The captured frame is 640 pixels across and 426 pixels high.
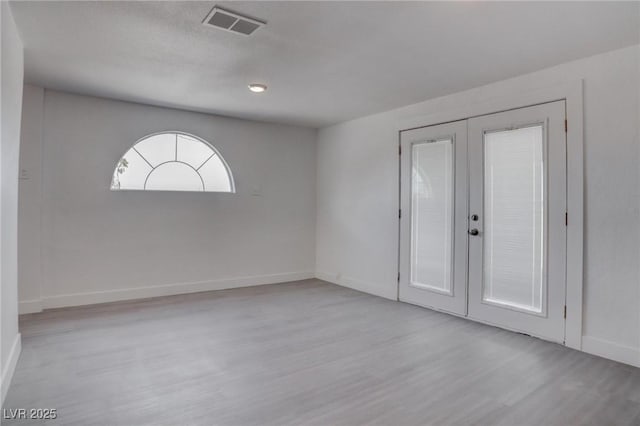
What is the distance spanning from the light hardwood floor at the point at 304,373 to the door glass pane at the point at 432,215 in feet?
1.84

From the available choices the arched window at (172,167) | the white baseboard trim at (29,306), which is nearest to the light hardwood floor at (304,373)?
the white baseboard trim at (29,306)

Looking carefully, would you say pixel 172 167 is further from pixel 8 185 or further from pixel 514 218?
pixel 514 218

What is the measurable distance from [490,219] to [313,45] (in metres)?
2.40

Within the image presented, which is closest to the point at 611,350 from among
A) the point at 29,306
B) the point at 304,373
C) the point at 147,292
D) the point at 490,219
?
the point at 490,219

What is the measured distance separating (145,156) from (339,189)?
277cm

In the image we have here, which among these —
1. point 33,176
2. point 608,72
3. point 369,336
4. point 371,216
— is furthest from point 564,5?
point 33,176

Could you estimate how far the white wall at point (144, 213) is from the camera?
13.7 feet

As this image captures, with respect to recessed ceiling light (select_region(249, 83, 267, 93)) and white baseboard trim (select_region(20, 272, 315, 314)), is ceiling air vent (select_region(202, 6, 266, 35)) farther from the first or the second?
white baseboard trim (select_region(20, 272, 315, 314))

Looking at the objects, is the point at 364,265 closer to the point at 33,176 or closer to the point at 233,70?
the point at 233,70

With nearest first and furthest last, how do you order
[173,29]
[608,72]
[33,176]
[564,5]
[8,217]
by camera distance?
[564,5] < [8,217] < [173,29] < [608,72] < [33,176]

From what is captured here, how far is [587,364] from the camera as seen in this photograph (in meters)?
2.84

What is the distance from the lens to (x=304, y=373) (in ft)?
8.68

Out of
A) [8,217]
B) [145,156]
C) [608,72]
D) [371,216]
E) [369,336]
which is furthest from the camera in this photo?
[371,216]

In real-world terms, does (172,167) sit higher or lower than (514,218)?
higher
